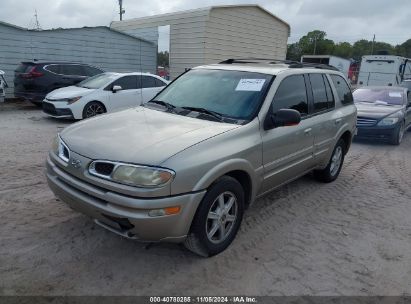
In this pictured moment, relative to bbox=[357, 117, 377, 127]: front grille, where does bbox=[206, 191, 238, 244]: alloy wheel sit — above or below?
below

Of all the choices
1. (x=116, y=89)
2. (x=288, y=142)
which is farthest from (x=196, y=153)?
(x=116, y=89)

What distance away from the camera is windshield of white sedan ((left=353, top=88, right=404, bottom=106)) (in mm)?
9820

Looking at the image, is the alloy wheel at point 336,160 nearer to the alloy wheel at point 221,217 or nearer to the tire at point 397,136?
the alloy wheel at point 221,217

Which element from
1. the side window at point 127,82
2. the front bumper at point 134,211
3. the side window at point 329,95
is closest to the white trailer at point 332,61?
the side window at point 127,82

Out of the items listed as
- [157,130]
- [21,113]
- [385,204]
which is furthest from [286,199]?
[21,113]

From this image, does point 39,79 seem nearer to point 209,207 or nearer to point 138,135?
point 138,135

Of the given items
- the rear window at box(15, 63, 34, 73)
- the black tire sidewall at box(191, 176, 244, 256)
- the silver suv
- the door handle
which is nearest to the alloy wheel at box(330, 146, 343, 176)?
the silver suv

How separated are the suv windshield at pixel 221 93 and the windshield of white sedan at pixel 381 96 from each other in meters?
7.31

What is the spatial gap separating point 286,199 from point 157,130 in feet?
7.77

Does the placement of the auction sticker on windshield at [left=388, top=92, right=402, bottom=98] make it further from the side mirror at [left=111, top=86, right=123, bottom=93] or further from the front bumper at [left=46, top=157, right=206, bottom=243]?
the front bumper at [left=46, top=157, right=206, bottom=243]

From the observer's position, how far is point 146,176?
267 centimetres

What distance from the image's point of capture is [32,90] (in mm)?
11469

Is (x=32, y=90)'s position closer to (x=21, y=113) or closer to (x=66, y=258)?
(x=21, y=113)

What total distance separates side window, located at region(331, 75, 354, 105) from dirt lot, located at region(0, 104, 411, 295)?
59.9 inches
